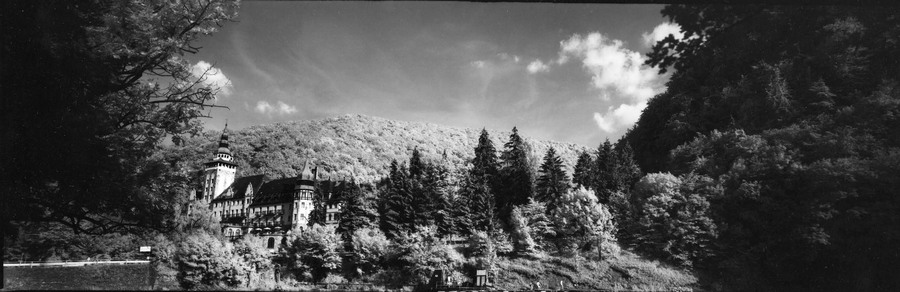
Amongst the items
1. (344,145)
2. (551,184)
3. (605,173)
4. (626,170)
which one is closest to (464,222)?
(551,184)

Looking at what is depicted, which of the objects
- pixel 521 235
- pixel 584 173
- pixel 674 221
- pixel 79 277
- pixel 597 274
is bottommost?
pixel 597 274

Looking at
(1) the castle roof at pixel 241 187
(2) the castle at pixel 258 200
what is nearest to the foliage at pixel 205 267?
(2) the castle at pixel 258 200

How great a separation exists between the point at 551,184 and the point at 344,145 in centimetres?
5167

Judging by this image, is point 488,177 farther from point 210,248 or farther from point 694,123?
point 210,248

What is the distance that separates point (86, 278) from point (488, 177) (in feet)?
108

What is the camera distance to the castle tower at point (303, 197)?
6619 centimetres

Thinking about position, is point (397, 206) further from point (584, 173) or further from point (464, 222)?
point (584, 173)

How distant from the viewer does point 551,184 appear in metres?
44.8

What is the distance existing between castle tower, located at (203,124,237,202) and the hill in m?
1.75

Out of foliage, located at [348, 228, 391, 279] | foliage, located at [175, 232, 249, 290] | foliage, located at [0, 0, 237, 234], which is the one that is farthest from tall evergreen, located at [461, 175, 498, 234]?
foliage, located at [0, 0, 237, 234]

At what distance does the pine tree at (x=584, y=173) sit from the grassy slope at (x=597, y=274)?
341 inches

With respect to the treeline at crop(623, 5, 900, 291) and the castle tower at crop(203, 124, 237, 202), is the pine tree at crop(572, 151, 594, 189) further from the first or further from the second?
the castle tower at crop(203, 124, 237, 202)

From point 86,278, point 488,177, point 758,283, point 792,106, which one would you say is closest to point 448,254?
point 488,177

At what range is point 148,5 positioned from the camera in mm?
6270
